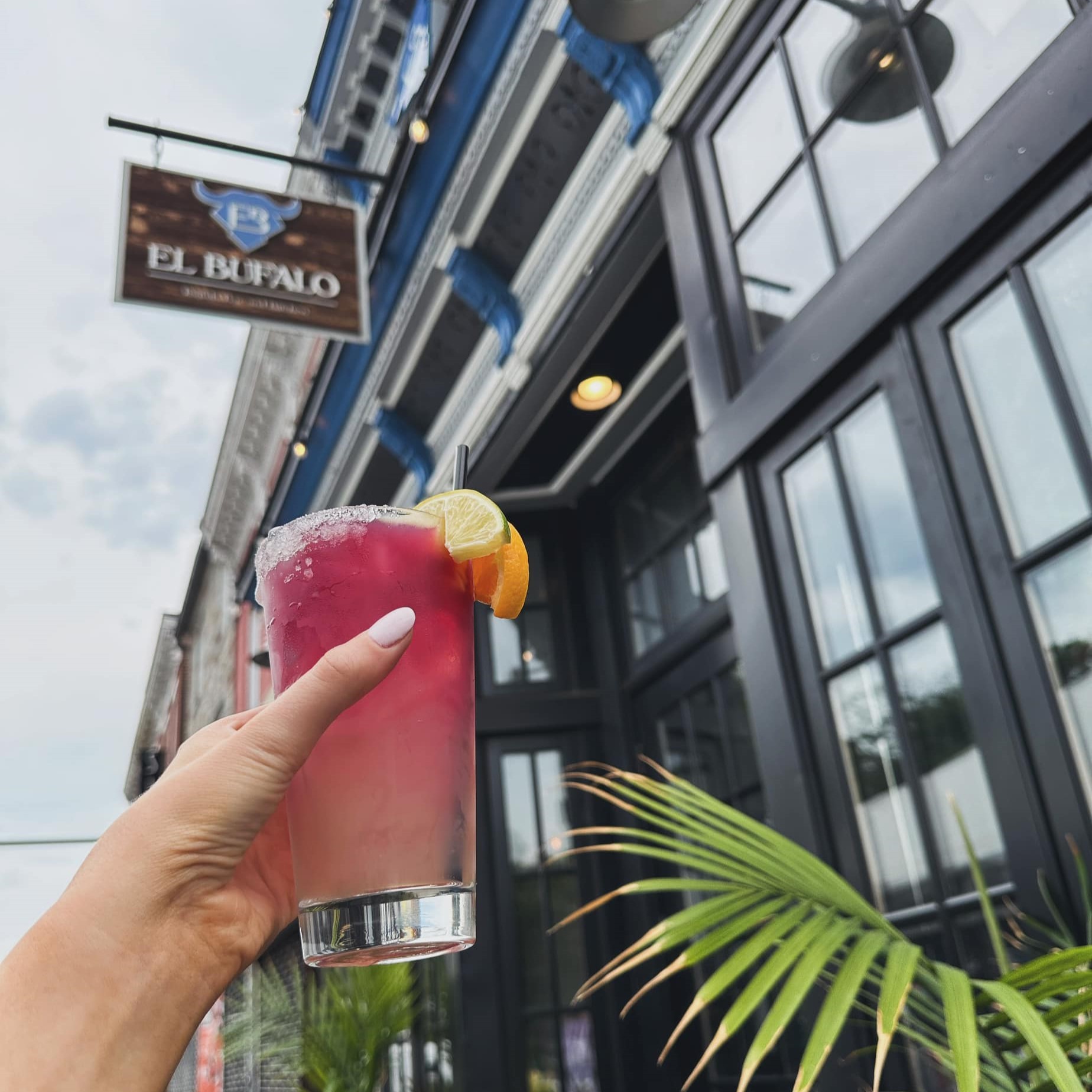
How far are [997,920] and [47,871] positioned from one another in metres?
18.6

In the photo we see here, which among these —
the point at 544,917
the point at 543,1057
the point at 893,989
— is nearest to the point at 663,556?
the point at 544,917

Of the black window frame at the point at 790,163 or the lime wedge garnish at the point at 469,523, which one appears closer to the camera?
the lime wedge garnish at the point at 469,523

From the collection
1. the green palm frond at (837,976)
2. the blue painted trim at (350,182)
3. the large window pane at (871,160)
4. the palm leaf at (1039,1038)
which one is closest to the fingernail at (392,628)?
the green palm frond at (837,976)

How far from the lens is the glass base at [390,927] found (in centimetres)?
82

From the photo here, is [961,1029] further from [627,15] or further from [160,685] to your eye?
[160,685]

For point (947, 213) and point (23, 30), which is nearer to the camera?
point (947, 213)

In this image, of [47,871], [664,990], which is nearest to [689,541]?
[664,990]

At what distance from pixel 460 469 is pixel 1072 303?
5.17ft

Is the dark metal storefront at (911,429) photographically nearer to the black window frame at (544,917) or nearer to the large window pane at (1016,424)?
the large window pane at (1016,424)

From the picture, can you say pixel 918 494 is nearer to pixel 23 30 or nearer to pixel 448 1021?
pixel 448 1021

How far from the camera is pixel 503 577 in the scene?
98 cm

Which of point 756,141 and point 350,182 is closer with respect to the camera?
point 756,141

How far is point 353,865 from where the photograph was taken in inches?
33.4

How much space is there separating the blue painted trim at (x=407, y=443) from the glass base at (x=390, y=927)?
541 cm
